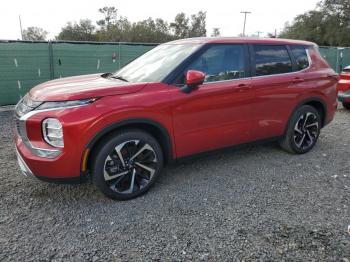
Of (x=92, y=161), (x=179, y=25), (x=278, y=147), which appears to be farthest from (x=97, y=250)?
(x=179, y=25)

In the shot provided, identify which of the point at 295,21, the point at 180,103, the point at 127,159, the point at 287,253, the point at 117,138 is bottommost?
the point at 287,253

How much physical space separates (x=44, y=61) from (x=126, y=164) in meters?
6.58

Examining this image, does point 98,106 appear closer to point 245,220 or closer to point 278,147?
point 245,220

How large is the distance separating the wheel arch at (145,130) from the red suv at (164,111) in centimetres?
1

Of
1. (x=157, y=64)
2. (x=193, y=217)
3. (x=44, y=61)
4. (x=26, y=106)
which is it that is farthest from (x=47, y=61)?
(x=193, y=217)

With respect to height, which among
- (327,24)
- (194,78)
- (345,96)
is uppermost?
(327,24)

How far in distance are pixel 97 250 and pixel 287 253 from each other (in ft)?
5.17

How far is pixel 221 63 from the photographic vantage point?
13.1 ft

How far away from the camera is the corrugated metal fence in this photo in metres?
8.28

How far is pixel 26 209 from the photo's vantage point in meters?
3.26

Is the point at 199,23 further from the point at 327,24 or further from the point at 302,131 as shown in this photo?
the point at 302,131

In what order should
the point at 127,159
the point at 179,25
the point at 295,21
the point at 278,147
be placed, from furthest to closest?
1. the point at 179,25
2. the point at 295,21
3. the point at 278,147
4. the point at 127,159

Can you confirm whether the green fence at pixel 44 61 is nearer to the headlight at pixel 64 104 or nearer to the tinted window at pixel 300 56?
the headlight at pixel 64 104

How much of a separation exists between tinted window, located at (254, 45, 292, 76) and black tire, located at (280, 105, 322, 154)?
2.35 ft
